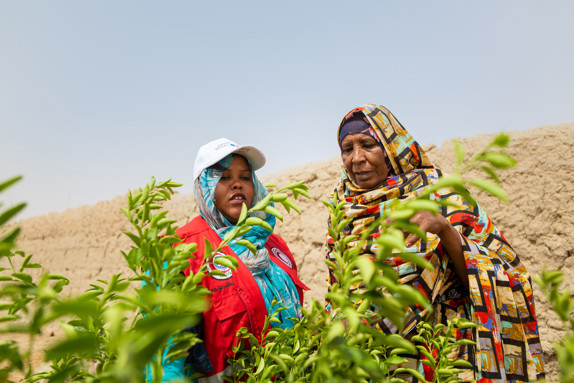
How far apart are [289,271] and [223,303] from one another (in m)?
0.52

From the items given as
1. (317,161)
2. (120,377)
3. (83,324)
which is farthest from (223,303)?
(317,161)

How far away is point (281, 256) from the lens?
2041 millimetres

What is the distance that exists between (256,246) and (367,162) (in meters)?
0.72

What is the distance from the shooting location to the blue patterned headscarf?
68.3 inches

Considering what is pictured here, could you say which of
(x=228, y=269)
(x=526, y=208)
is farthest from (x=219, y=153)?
(x=526, y=208)

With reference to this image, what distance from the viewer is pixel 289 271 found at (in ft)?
6.48

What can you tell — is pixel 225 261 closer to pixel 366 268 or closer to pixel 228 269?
pixel 366 268

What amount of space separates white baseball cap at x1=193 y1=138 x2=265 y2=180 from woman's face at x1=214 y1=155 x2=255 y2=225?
0.06m

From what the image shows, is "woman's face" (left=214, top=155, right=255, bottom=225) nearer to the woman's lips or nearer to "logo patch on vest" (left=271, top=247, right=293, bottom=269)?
the woman's lips

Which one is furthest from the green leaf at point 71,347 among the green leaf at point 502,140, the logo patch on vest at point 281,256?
the logo patch on vest at point 281,256

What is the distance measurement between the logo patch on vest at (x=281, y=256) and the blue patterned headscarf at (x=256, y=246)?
0.29 feet

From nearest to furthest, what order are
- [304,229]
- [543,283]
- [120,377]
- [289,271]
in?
[120,377]
[543,283]
[289,271]
[304,229]

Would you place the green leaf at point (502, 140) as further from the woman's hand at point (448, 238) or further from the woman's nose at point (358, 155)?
the woman's nose at point (358, 155)

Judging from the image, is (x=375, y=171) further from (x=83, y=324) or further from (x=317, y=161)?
(x=317, y=161)
